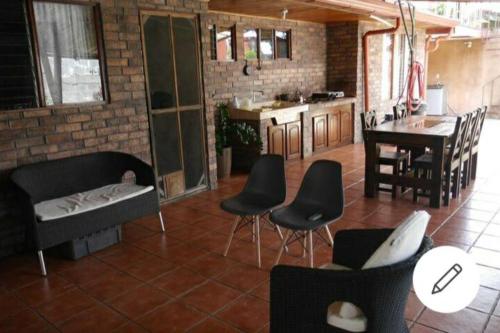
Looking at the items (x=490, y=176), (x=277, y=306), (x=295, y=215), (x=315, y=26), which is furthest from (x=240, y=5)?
(x=277, y=306)

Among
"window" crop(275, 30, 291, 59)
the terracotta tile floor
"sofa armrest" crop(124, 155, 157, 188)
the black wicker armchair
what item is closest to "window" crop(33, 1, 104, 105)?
"sofa armrest" crop(124, 155, 157, 188)

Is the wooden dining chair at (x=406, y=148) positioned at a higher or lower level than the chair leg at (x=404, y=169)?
higher

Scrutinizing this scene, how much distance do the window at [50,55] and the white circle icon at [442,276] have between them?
3362 millimetres

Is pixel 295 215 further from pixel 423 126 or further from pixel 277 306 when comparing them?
pixel 423 126

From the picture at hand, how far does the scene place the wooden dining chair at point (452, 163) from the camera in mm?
4384

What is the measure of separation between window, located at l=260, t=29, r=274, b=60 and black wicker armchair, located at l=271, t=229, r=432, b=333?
219 inches

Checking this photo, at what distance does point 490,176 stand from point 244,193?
12.8 feet

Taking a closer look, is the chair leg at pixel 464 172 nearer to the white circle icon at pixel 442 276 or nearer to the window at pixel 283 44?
the window at pixel 283 44

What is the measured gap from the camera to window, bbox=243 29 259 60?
6.62m

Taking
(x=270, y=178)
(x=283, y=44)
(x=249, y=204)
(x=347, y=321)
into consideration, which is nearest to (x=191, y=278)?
(x=249, y=204)

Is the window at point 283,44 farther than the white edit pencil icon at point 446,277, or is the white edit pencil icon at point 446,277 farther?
the window at point 283,44

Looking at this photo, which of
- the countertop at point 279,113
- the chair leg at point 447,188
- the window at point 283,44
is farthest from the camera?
the window at point 283,44

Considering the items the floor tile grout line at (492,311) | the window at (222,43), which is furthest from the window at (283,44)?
the floor tile grout line at (492,311)

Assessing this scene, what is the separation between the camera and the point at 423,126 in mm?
5027
